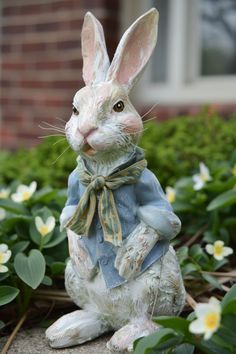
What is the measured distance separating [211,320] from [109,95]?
646 millimetres

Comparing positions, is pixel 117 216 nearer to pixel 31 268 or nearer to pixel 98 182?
pixel 98 182

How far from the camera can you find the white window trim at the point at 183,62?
16.6 ft

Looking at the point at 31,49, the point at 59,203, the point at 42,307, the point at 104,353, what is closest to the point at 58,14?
the point at 31,49

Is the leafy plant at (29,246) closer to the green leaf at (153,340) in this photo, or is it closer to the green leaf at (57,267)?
the green leaf at (57,267)

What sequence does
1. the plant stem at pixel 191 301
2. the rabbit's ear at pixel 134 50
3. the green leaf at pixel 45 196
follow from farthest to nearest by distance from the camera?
the green leaf at pixel 45 196 < the plant stem at pixel 191 301 < the rabbit's ear at pixel 134 50

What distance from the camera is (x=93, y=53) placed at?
5.82 ft

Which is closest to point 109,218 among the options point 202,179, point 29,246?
point 29,246

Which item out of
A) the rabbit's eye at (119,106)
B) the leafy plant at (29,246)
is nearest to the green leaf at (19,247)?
the leafy plant at (29,246)

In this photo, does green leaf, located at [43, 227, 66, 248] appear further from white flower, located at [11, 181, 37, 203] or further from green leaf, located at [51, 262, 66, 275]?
white flower, located at [11, 181, 37, 203]

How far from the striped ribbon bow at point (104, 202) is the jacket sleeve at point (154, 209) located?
0.03 meters

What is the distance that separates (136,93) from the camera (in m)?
5.45

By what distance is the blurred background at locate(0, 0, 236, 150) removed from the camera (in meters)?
5.07

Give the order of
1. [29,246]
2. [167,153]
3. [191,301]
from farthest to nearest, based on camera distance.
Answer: [167,153] < [29,246] < [191,301]

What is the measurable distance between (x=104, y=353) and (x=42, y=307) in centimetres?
47
